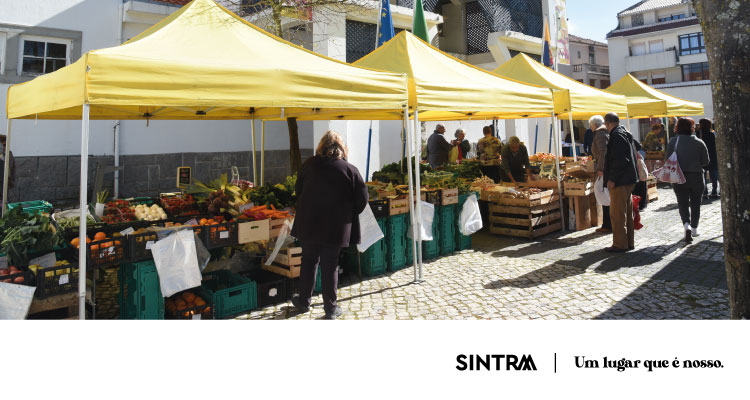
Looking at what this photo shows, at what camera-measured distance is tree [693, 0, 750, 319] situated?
271 cm

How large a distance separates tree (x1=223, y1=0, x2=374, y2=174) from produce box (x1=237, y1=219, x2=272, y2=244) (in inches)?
182

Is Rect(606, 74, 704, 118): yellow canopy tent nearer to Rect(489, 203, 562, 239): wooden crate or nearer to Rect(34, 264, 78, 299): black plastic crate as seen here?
Rect(489, 203, 562, 239): wooden crate

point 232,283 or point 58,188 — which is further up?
point 58,188

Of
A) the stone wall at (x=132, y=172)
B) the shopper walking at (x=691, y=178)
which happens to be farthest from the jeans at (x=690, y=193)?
the stone wall at (x=132, y=172)

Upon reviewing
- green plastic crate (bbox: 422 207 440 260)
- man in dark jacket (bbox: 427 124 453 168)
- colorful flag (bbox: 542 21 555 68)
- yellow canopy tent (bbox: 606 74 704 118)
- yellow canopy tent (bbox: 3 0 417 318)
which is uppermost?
colorful flag (bbox: 542 21 555 68)

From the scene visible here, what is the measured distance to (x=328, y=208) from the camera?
15.0ft

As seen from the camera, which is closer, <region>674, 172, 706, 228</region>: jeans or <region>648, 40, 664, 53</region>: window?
<region>674, 172, 706, 228</region>: jeans

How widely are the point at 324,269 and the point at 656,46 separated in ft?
157

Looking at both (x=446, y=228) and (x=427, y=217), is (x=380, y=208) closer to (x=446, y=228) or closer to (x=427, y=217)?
(x=427, y=217)

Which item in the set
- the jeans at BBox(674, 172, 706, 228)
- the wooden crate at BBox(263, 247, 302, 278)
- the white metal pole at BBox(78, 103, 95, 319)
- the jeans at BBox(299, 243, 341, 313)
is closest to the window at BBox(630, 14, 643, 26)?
the jeans at BBox(674, 172, 706, 228)

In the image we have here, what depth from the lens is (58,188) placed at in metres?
10.6

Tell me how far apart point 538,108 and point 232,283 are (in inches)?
214

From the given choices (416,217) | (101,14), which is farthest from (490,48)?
(416,217)
